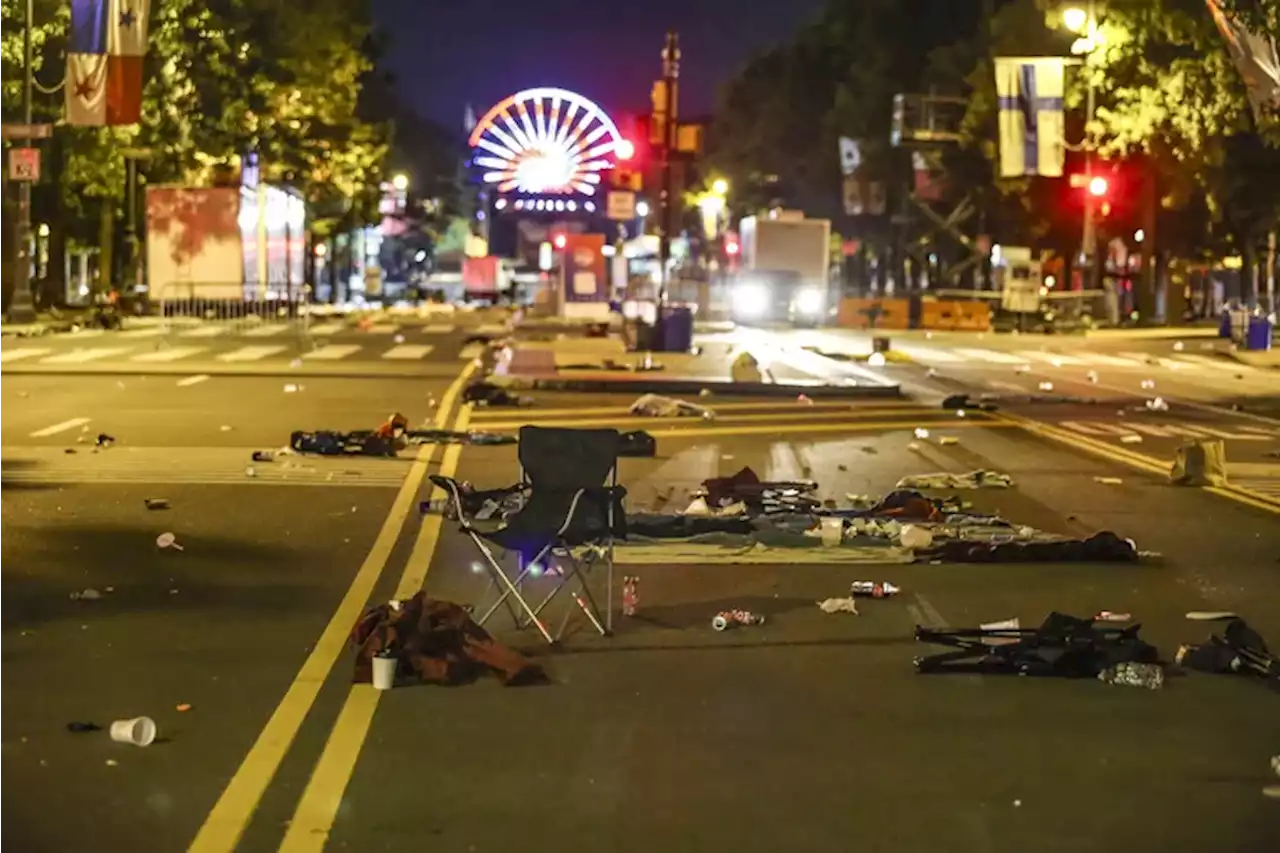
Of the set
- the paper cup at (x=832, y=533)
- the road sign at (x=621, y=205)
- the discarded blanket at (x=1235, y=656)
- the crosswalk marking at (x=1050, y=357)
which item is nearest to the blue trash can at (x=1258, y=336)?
the crosswalk marking at (x=1050, y=357)

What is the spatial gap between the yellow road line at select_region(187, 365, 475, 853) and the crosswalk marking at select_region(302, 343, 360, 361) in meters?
22.0

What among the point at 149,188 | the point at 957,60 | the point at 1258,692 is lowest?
the point at 1258,692

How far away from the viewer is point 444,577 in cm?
1100

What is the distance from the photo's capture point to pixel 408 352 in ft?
122

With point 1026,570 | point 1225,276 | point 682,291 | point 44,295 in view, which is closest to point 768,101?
point 1225,276

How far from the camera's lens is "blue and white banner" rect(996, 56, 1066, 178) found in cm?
4225

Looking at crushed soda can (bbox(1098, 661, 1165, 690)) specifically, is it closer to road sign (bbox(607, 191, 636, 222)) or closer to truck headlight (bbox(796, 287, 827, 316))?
road sign (bbox(607, 191, 636, 222))

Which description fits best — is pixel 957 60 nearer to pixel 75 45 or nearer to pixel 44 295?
pixel 44 295

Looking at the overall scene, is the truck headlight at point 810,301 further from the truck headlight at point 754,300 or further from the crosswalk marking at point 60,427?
the crosswalk marking at point 60,427

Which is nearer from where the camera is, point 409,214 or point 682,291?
point 682,291

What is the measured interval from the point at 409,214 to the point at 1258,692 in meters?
117

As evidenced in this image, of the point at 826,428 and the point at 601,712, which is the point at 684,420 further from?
the point at 601,712

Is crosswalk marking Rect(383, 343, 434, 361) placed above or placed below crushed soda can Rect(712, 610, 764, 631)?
above

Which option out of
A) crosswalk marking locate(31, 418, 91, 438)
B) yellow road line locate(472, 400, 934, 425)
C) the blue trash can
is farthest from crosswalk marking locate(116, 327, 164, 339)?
the blue trash can
